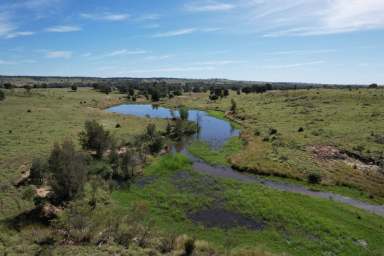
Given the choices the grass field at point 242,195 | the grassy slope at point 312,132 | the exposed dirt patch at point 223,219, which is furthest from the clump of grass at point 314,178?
the exposed dirt patch at point 223,219

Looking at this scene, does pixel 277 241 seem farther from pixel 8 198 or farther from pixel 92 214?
pixel 8 198

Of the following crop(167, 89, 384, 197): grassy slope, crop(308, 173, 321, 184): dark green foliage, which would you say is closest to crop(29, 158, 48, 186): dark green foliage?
crop(167, 89, 384, 197): grassy slope

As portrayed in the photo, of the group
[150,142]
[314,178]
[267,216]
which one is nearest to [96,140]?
[150,142]

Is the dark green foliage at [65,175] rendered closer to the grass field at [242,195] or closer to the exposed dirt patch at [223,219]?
the grass field at [242,195]

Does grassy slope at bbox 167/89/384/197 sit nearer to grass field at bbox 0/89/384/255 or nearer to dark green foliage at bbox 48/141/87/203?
grass field at bbox 0/89/384/255

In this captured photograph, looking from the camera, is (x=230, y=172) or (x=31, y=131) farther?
(x=31, y=131)

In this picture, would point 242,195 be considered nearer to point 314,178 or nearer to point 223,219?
point 223,219
